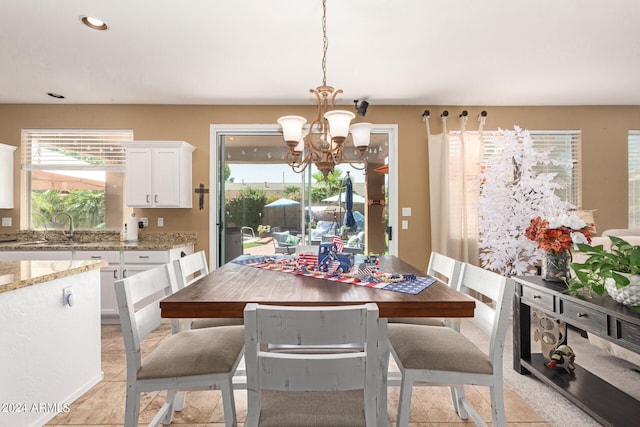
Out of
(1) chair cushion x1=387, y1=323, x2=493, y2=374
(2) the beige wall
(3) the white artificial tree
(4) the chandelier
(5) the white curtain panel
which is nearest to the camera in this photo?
(1) chair cushion x1=387, y1=323, x2=493, y2=374

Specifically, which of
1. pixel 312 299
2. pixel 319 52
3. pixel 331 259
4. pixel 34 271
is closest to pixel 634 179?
pixel 319 52

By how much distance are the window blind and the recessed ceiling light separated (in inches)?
73.4

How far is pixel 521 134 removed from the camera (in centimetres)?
369

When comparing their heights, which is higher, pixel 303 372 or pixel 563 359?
pixel 303 372

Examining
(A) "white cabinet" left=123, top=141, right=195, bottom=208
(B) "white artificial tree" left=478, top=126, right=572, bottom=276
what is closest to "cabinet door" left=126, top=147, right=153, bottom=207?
(A) "white cabinet" left=123, top=141, right=195, bottom=208

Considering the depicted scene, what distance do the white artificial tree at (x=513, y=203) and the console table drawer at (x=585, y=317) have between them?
5.09ft

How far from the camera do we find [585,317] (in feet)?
6.12

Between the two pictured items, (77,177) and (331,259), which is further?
(77,177)

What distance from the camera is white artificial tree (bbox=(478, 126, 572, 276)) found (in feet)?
11.4

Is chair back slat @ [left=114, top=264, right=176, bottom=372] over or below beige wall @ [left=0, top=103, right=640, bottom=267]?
below

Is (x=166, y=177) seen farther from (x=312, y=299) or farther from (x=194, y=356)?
(x=312, y=299)

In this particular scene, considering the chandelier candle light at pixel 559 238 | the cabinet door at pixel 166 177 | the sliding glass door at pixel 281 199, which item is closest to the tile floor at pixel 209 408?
the chandelier candle light at pixel 559 238

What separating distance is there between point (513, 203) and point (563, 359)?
67.4 inches

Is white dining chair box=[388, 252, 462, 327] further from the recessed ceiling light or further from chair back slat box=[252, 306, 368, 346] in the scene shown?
the recessed ceiling light
